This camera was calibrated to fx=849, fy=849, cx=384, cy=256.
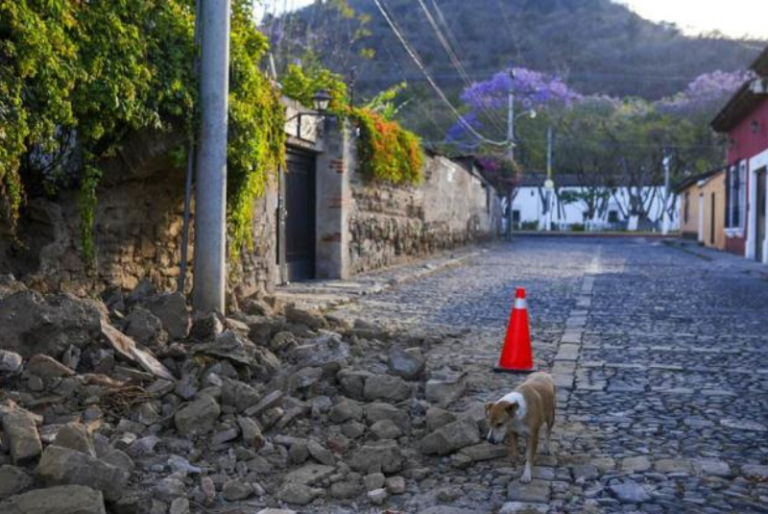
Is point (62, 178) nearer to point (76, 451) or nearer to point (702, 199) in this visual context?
point (76, 451)

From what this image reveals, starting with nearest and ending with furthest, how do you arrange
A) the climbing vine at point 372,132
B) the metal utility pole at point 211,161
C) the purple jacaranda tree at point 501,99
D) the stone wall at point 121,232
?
the stone wall at point 121,232, the metal utility pole at point 211,161, the climbing vine at point 372,132, the purple jacaranda tree at point 501,99

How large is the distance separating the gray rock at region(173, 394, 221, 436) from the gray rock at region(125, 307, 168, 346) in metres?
1.15

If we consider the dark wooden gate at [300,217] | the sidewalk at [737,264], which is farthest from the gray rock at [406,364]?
the sidewalk at [737,264]

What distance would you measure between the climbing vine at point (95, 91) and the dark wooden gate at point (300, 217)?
466 centimetres

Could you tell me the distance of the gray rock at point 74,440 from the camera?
11.7 ft

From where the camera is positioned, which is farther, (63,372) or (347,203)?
(347,203)

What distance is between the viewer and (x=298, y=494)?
362 cm

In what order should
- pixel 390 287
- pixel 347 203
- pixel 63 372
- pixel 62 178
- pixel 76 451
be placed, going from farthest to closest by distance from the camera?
pixel 347 203, pixel 390 287, pixel 62 178, pixel 63 372, pixel 76 451

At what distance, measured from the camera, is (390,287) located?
12695 mm

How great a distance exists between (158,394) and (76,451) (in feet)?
3.90

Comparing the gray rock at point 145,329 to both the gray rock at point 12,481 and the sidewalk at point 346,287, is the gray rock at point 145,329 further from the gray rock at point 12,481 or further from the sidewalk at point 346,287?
the sidewalk at point 346,287

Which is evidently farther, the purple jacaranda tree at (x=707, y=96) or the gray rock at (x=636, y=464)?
the purple jacaranda tree at (x=707, y=96)

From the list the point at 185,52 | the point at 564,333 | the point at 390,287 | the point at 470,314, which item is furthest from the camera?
the point at 390,287

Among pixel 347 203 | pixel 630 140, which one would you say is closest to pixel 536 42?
pixel 630 140
